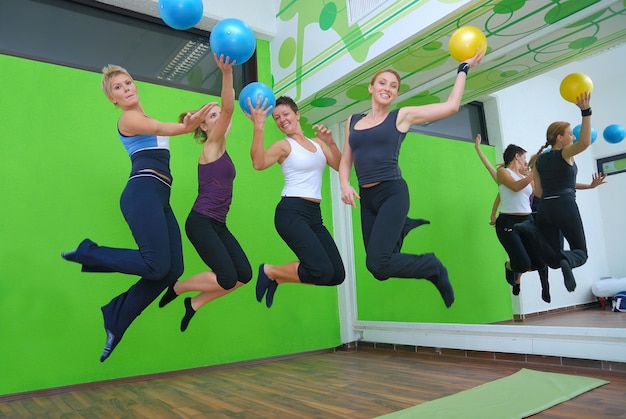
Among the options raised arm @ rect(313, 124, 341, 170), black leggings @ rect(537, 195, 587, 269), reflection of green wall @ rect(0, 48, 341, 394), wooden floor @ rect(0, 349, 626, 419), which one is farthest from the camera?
reflection of green wall @ rect(0, 48, 341, 394)

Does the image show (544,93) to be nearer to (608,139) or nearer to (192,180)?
(608,139)

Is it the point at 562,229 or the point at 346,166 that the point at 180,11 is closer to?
the point at 346,166

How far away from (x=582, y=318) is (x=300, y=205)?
7.41 feet

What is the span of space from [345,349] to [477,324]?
1.47 meters

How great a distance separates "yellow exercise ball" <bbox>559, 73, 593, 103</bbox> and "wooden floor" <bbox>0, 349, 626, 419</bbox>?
1850 millimetres

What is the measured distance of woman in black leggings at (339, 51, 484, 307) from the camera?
2727mm

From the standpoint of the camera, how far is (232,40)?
2.48m

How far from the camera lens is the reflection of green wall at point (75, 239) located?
367 cm

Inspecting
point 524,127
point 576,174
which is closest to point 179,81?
point 524,127

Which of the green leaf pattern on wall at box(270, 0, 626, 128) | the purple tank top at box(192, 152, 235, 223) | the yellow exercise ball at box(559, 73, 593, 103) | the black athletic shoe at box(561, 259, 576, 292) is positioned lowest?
the black athletic shoe at box(561, 259, 576, 292)

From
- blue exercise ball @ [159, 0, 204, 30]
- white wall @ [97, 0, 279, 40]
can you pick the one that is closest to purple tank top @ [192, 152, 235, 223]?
blue exercise ball @ [159, 0, 204, 30]

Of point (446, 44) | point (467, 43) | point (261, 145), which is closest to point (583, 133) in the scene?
point (446, 44)

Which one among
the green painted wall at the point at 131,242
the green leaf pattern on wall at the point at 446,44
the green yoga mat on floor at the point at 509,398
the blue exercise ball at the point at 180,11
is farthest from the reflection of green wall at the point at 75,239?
the green yoga mat on floor at the point at 509,398

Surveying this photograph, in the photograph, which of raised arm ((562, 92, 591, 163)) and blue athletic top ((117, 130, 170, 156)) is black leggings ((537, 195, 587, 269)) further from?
blue athletic top ((117, 130, 170, 156))
